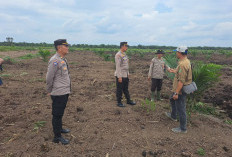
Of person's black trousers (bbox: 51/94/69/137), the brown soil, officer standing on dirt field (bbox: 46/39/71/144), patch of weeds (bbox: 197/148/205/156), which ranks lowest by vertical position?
patch of weeds (bbox: 197/148/205/156)

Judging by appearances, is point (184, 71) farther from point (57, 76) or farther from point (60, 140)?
point (60, 140)

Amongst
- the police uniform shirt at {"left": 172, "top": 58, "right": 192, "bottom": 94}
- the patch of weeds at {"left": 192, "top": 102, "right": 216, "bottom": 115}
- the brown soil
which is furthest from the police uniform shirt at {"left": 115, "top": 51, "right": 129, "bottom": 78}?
the patch of weeds at {"left": 192, "top": 102, "right": 216, "bottom": 115}

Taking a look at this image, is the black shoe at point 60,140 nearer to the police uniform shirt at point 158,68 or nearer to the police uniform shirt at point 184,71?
the police uniform shirt at point 184,71

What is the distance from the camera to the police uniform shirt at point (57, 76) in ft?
9.62

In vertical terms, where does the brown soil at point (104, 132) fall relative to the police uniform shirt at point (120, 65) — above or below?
below

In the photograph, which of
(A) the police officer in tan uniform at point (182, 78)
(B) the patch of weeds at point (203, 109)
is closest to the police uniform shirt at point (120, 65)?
(A) the police officer in tan uniform at point (182, 78)


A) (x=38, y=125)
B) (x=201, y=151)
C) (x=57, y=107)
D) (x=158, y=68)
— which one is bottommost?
(x=201, y=151)

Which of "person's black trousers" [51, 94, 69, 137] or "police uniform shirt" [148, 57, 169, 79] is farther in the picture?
"police uniform shirt" [148, 57, 169, 79]

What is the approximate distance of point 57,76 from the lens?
3.04 metres

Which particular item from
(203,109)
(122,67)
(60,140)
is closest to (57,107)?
(60,140)

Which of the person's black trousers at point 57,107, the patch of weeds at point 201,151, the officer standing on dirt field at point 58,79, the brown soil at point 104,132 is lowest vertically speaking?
the patch of weeds at point 201,151

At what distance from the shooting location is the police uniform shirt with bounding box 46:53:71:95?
2.93 meters

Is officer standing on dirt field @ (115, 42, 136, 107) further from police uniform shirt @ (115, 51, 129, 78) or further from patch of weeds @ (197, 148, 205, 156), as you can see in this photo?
patch of weeds @ (197, 148, 205, 156)

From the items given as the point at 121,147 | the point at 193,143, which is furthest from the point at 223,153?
the point at 121,147
